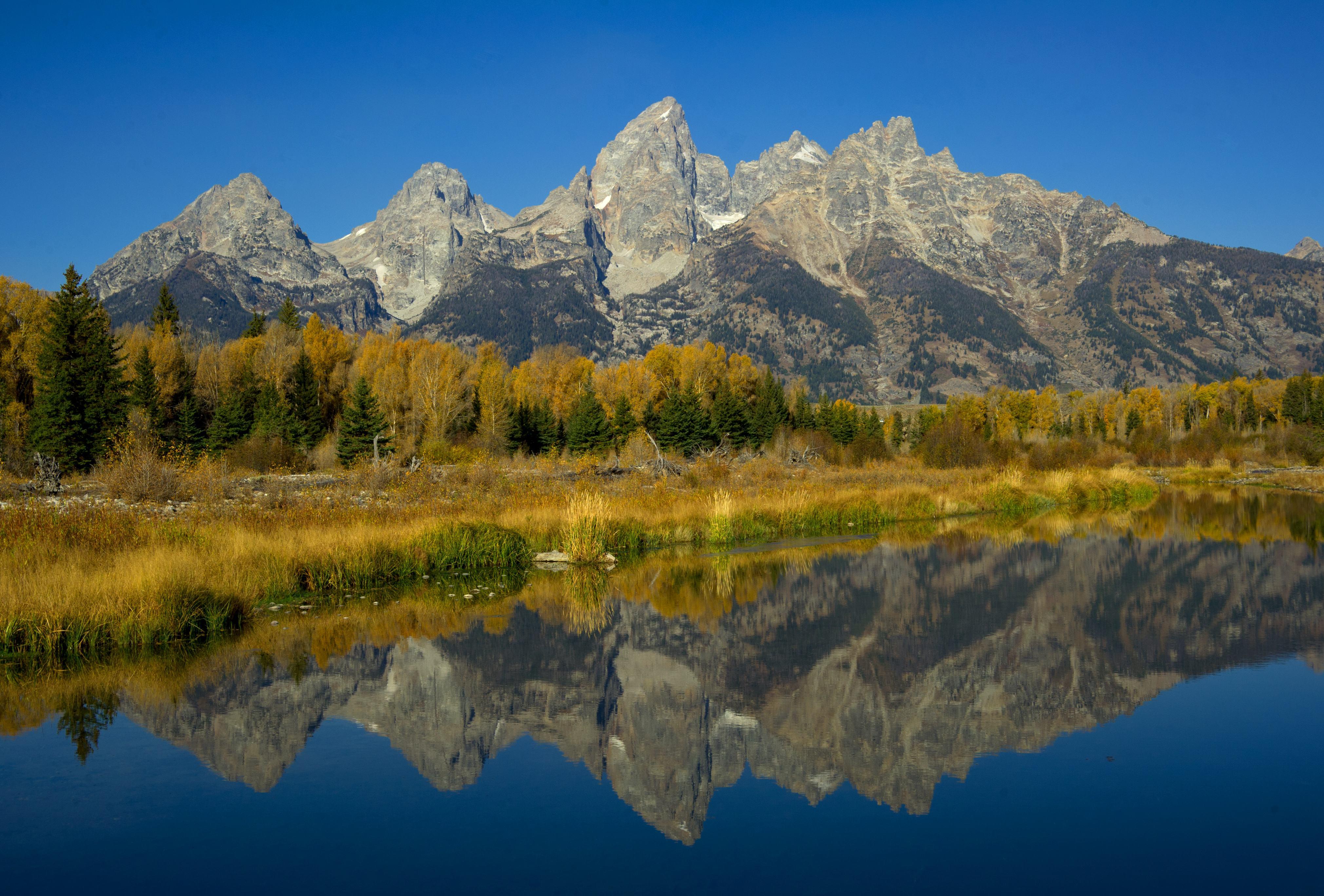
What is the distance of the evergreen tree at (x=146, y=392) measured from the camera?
49.1m

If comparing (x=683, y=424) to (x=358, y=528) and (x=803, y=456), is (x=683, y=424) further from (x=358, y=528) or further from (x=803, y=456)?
(x=358, y=528)

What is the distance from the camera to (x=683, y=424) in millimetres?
65750

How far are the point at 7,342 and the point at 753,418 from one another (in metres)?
55.1

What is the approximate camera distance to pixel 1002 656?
44.7ft

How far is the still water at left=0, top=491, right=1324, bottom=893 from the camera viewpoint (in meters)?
6.90

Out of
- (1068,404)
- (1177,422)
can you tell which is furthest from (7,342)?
(1068,404)

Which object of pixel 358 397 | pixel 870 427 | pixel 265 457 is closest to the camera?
pixel 265 457

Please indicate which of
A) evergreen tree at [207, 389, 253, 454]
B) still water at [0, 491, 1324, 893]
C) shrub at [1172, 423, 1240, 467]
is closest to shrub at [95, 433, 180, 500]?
still water at [0, 491, 1324, 893]

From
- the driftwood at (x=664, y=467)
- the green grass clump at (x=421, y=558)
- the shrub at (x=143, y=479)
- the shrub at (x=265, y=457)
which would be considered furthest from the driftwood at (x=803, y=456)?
the shrub at (x=143, y=479)

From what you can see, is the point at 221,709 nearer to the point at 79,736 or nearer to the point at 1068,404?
the point at 79,736

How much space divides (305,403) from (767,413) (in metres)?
40.6

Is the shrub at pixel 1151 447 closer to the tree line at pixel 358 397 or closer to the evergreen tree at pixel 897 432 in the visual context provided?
the tree line at pixel 358 397

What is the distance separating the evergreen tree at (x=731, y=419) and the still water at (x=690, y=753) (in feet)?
176

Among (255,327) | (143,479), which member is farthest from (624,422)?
(143,479)
